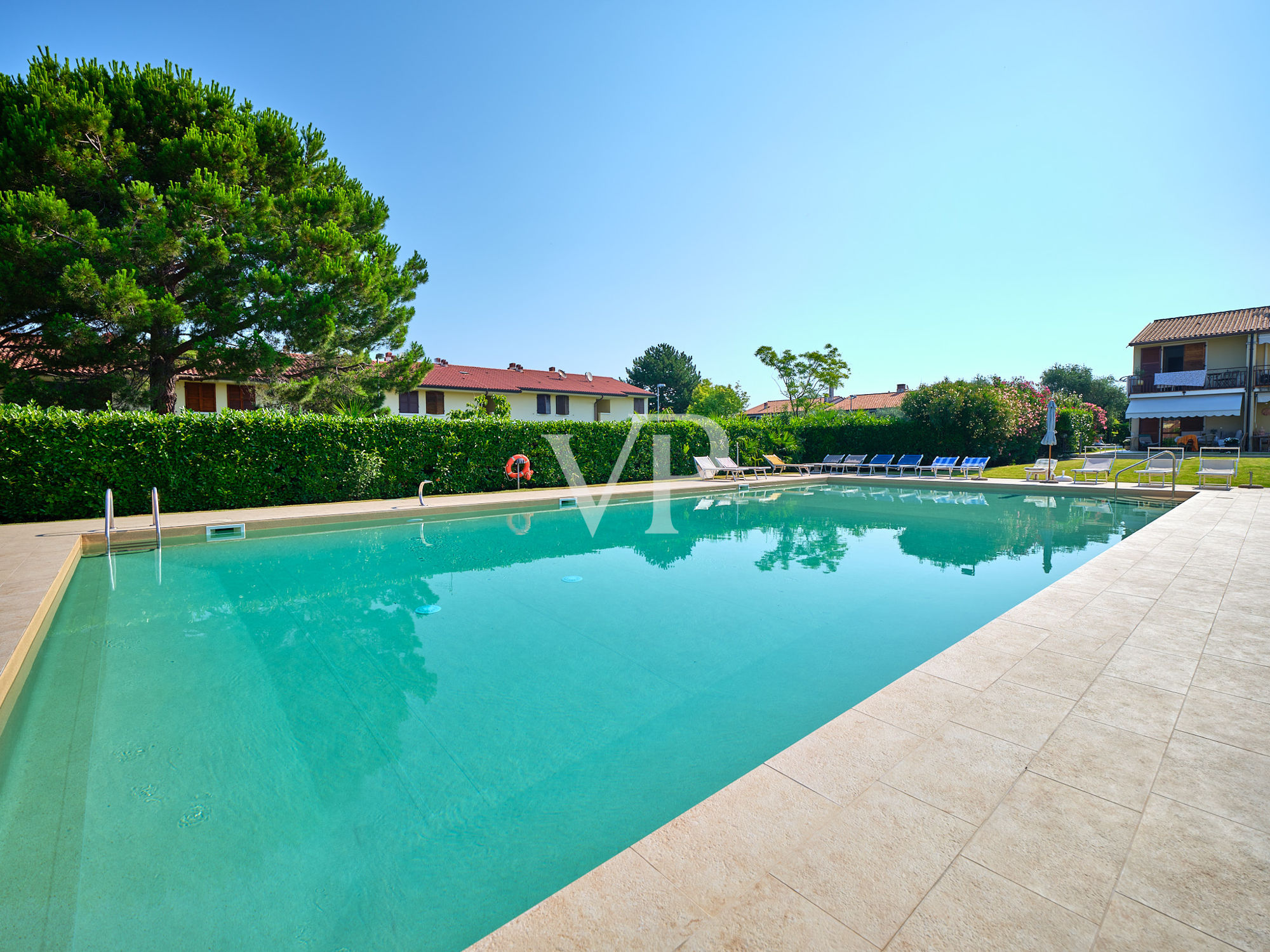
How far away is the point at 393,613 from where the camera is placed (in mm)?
6438

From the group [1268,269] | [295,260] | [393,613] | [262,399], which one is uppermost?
[1268,269]

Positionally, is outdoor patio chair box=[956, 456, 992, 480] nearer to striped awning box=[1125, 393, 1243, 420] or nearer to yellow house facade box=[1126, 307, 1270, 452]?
yellow house facade box=[1126, 307, 1270, 452]

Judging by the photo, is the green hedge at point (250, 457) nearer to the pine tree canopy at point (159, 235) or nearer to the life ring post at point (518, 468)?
the life ring post at point (518, 468)

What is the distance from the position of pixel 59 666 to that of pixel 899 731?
6.50 m

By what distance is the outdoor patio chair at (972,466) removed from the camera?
2019cm

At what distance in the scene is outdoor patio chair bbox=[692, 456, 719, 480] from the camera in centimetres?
2125

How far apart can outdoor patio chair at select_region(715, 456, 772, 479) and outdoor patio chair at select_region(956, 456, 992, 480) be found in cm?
687

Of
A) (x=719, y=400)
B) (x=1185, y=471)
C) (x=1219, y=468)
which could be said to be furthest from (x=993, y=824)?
(x=719, y=400)

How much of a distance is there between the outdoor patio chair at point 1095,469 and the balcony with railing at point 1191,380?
18.3 m

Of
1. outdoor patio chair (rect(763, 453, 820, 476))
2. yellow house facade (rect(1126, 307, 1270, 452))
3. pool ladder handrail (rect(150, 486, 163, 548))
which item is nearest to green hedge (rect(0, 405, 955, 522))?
pool ladder handrail (rect(150, 486, 163, 548))

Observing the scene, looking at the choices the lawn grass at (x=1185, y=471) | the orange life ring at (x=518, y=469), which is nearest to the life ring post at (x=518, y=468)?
the orange life ring at (x=518, y=469)

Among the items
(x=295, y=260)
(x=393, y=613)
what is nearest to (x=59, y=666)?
(x=393, y=613)

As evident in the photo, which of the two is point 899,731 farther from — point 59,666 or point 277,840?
point 59,666

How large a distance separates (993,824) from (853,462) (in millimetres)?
22290
